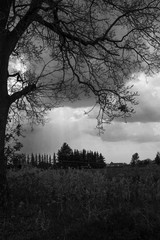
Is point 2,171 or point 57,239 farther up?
point 2,171

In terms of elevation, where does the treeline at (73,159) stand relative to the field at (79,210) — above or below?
above

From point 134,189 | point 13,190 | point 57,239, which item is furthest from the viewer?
point 13,190

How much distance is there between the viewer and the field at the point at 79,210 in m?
5.67

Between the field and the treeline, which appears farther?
the treeline

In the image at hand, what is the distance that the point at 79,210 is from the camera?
7.26 metres

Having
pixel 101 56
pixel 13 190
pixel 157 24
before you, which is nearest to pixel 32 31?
pixel 101 56

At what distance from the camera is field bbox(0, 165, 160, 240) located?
5672 mm

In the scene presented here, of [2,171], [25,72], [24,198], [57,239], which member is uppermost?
[25,72]

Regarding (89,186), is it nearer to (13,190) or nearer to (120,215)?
(13,190)

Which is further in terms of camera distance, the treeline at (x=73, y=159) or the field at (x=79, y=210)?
the treeline at (x=73, y=159)

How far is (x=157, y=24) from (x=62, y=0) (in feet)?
9.24

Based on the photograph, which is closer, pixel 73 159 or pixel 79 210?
pixel 79 210

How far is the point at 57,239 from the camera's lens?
557cm

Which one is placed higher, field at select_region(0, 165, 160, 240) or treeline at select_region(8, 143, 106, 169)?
treeline at select_region(8, 143, 106, 169)
